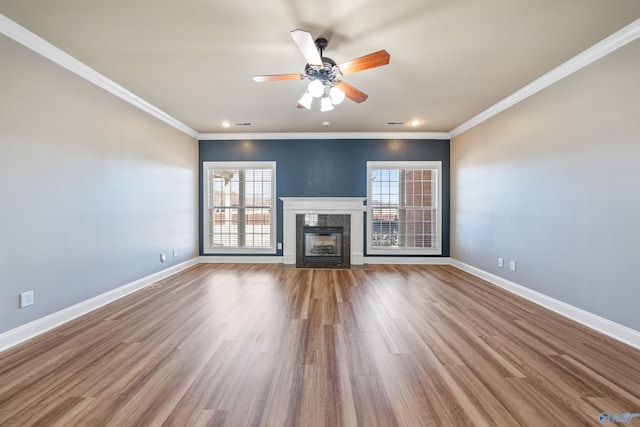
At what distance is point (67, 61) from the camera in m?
2.58

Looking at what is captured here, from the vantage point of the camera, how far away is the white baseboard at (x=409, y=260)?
5.28 m

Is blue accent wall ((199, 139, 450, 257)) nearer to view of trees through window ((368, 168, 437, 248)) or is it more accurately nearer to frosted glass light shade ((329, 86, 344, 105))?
view of trees through window ((368, 168, 437, 248))

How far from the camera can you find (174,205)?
449cm

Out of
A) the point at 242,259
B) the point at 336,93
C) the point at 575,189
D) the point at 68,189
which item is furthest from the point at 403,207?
the point at 68,189

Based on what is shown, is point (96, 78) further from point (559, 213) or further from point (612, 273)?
point (612, 273)

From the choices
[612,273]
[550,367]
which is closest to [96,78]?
[550,367]

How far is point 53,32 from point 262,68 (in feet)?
5.96

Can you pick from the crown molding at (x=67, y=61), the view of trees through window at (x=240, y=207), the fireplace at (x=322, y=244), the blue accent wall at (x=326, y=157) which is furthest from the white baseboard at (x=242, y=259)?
the crown molding at (x=67, y=61)

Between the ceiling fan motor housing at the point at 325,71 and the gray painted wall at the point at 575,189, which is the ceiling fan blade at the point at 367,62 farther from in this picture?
the gray painted wall at the point at 575,189

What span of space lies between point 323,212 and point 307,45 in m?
3.58

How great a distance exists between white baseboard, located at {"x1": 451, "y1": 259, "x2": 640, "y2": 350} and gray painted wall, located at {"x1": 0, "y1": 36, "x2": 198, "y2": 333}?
17.2ft

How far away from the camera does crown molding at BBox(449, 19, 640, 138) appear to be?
2182mm

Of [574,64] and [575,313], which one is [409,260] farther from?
[574,64]

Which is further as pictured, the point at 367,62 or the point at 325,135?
the point at 325,135
